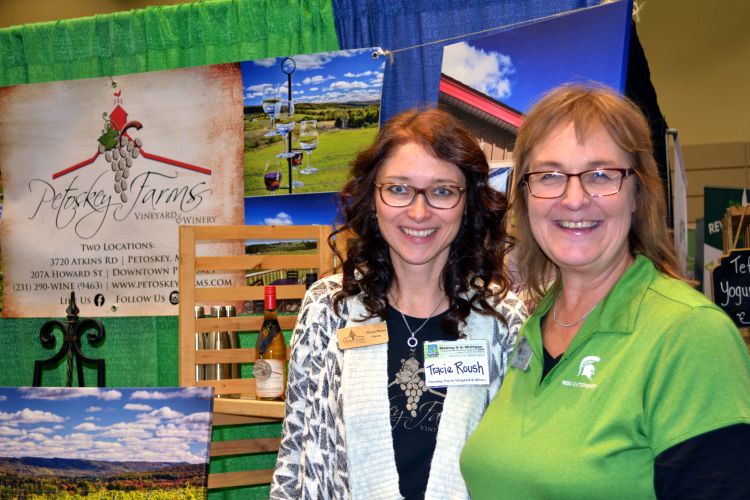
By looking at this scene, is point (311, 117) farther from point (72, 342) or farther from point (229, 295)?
point (72, 342)

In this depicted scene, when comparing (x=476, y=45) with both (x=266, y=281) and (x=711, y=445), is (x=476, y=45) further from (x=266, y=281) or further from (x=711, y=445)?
(x=711, y=445)

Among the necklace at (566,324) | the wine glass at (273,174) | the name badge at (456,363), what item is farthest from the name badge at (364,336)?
the wine glass at (273,174)

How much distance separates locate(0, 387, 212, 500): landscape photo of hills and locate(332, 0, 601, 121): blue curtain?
4.83 ft

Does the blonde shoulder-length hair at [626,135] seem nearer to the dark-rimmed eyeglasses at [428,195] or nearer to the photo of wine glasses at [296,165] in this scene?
the dark-rimmed eyeglasses at [428,195]

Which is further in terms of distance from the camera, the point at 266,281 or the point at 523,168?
the point at 266,281

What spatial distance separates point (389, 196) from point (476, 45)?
3.36 feet

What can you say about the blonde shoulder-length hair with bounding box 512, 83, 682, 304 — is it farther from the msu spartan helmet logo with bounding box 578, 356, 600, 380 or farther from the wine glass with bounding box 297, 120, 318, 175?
the wine glass with bounding box 297, 120, 318, 175

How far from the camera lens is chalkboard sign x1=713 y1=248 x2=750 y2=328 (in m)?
3.87

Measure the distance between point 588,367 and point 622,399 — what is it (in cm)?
12

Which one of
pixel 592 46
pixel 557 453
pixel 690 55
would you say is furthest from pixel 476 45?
pixel 690 55

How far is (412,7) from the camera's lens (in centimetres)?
313

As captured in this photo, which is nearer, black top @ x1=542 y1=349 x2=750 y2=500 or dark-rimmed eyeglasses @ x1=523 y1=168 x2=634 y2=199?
black top @ x1=542 y1=349 x2=750 y2=500

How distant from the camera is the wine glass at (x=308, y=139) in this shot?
10.5ft

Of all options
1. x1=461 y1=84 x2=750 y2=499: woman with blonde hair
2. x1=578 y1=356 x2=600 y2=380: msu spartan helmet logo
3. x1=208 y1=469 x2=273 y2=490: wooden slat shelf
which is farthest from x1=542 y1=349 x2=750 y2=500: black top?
x1=208 y1=469 x2=273 y2=490: wooden slat shelf
